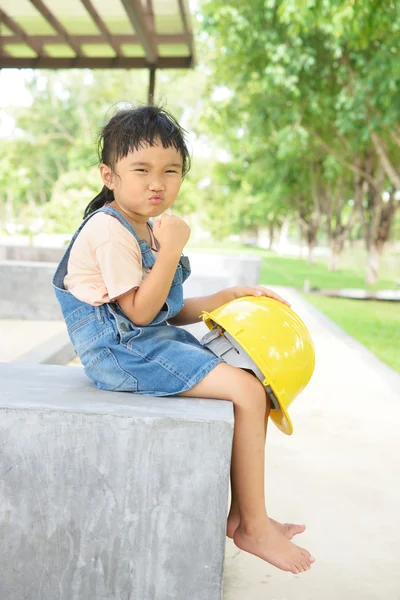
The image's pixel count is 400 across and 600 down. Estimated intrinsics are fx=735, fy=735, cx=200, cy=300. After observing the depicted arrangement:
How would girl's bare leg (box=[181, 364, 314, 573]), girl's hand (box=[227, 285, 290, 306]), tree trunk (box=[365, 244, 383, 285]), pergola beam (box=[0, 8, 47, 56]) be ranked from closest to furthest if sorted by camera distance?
girl's bare leg (box=[181, 364, 314, 573]) < girl's hand (box=[227, 285, 290, 306]) < pergola beam (box=[0, 8, 47, 56]) < tree trunk (box=[365, 244, 383, 285])

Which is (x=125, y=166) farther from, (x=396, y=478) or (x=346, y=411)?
(x=346, y=411)

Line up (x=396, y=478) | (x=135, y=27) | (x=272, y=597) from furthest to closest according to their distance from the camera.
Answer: (x=135, y=27) → (x=396, y=478) → (x=272, y=597)

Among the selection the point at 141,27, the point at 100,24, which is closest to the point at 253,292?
the point at 141,27

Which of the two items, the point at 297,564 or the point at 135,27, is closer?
the point at 297,564

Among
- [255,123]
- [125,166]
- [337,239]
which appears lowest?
[337,239]

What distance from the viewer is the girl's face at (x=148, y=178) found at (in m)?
2.44

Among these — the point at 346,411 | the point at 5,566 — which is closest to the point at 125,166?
the point at 5,566

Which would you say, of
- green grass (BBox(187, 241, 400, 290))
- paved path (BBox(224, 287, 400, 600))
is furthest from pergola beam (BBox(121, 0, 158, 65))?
green grass (BBox(187, 241, 400, 290))

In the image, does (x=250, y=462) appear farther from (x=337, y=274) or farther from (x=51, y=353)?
(x=337, y=274)

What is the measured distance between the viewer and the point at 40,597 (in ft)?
7.04

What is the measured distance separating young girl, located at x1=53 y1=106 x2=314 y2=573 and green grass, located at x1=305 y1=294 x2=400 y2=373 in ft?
17.1

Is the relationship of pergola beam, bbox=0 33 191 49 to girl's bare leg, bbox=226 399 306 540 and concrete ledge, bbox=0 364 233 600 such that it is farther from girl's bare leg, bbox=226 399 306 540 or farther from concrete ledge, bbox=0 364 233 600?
concrete ledge, bbox=0 364 233 600

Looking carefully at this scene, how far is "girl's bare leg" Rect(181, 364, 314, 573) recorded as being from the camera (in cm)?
230

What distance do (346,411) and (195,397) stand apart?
10.5ft
